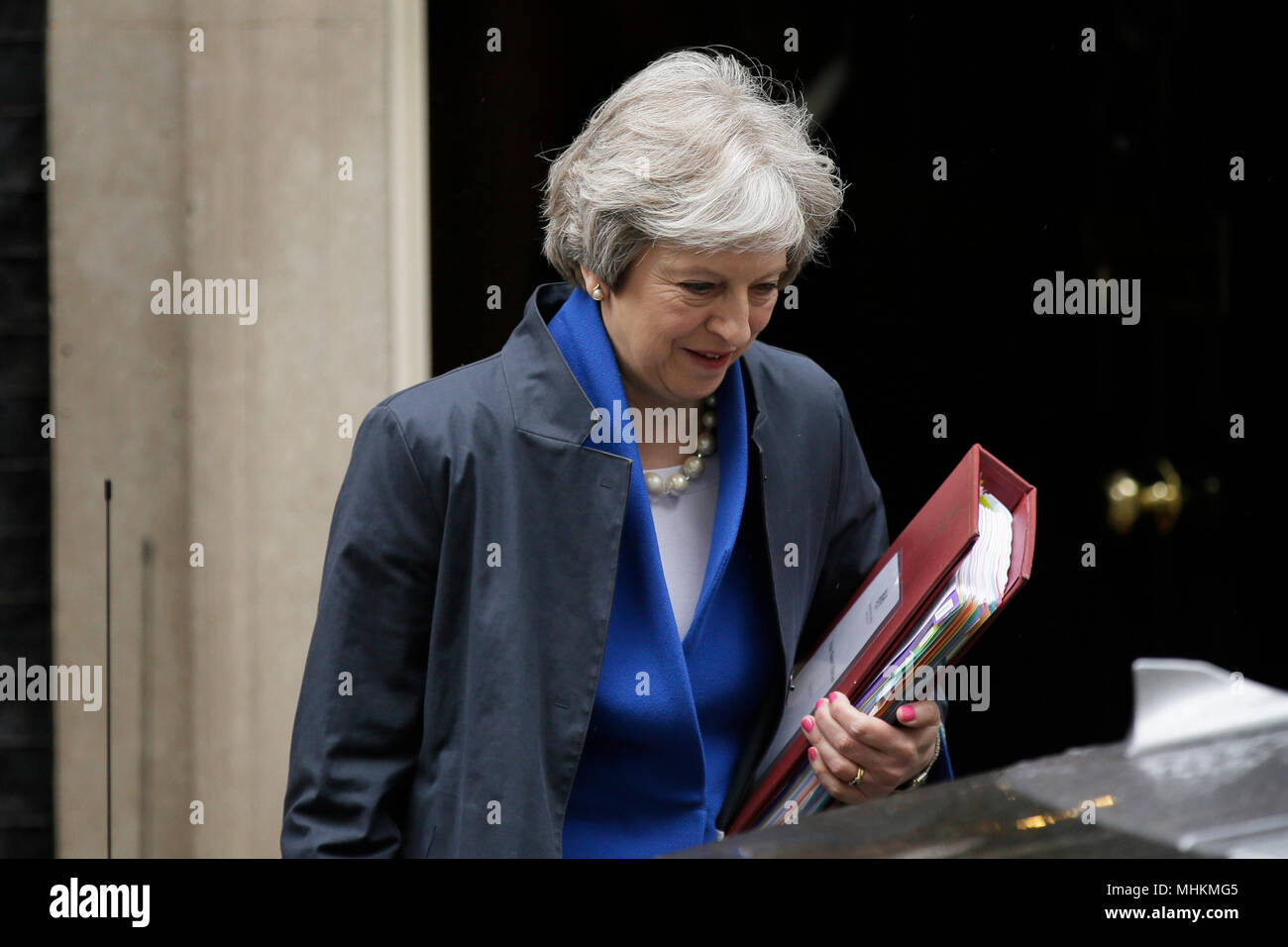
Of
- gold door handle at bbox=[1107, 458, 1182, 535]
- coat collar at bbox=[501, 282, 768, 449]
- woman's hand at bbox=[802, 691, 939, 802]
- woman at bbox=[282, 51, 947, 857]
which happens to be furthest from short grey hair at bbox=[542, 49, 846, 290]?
gold door handle at bbox=[1107, 458, 1182, 535]

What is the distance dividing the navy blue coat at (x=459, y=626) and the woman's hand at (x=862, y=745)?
1.04 feet

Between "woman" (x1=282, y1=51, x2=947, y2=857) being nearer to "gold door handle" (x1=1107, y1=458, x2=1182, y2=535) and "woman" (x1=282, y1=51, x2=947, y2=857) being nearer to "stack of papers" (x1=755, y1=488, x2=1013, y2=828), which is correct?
"stack of papers" (x1=755, y1=488, x2=1013, y2=828)

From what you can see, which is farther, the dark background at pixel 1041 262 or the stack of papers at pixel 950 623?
the dark background at pixel 1041 262

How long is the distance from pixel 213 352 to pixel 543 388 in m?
2.24

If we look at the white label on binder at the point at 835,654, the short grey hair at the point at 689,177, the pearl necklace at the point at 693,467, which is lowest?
the white label on binder at the point at 835,654

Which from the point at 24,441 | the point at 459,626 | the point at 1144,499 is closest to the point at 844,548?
the point at 459,626

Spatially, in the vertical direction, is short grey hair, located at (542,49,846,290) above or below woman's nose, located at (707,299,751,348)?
above

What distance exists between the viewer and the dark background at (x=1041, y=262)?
386 centimetres

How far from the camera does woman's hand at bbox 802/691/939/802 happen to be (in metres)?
1.82

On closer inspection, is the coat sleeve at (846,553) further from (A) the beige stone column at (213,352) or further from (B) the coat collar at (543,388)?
(A) the beige stone column at (213,352)

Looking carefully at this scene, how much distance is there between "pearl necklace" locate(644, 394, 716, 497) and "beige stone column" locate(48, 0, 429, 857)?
1887 mm

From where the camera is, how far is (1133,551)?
4316 millimetres

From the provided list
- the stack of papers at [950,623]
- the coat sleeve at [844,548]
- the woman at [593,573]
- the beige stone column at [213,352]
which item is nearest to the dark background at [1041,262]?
the beige stone column at [213,352]

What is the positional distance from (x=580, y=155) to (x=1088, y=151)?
2.62m
